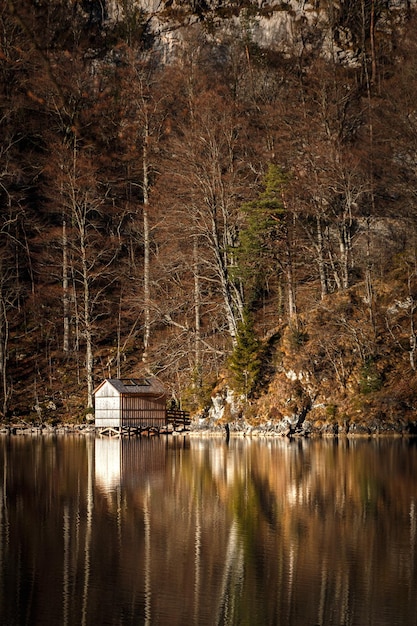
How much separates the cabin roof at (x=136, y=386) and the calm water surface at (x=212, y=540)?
13.6m

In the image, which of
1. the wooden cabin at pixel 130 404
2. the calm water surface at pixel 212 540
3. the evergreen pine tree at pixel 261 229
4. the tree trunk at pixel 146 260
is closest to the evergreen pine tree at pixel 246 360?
the evergreen pine tree at pixel 261 229

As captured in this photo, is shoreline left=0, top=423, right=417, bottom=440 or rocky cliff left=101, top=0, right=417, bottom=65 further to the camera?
rocky cliff left=101, top=0, right=417, bottom=65

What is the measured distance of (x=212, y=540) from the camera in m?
20.0

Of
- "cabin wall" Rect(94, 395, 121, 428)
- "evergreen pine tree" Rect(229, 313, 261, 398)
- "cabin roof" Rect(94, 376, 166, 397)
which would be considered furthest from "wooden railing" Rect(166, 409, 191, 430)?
"evergreen pine tree" Rect(229, 313, 261, 398)

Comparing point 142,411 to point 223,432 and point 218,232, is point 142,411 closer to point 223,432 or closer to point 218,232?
point 223,432

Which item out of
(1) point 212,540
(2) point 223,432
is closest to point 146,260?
(2) point 223,432

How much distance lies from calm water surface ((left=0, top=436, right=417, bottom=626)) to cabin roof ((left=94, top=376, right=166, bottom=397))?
13624mm

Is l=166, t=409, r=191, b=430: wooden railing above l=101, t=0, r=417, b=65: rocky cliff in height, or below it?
below

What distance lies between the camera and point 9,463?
1355 inches

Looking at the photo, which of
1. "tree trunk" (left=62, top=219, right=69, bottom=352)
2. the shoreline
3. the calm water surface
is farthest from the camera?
"tree trunk" (left=62, top=219, right=69, bottom=352)

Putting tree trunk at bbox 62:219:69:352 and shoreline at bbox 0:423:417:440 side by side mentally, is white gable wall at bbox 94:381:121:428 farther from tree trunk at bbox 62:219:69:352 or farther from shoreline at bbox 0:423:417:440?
tree trunk at bbox 62:219:69:352

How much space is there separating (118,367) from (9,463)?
21.9m

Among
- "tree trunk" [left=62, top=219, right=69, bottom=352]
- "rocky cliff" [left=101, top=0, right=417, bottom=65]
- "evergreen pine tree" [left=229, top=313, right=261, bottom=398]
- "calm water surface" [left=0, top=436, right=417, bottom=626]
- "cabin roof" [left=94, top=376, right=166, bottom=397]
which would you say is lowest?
"calm water surface" [left=0, top=436, right=417, bottom=626]

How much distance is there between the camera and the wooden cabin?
4853 cm
